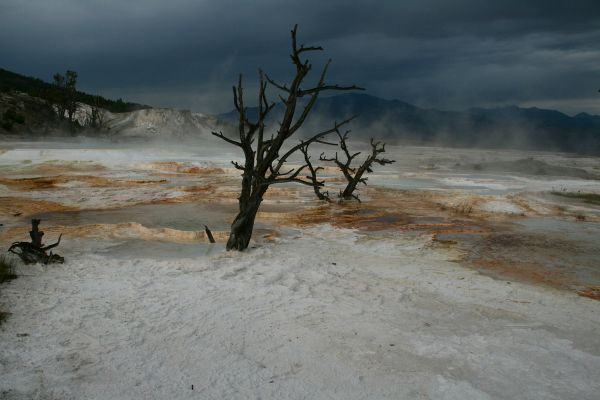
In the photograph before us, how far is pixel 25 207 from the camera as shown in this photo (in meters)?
11.2

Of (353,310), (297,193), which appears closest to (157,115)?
(297,193)

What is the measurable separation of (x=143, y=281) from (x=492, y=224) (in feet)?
24.3

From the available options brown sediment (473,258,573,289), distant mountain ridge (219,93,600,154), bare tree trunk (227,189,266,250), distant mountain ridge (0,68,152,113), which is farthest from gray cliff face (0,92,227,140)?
brown sediment (473,258,573,289)

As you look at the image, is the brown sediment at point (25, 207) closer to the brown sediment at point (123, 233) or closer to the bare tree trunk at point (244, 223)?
the brown sediment at point (123, 233)

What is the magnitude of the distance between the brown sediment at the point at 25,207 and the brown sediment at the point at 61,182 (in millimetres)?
2987

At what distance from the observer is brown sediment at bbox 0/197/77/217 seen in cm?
1045

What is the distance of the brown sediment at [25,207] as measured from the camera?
10452 mm

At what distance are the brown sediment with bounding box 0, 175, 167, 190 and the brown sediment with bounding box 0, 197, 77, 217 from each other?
2987mm

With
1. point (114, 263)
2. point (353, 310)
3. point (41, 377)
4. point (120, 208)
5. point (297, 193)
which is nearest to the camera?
point (41, 377)

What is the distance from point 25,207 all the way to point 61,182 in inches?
208

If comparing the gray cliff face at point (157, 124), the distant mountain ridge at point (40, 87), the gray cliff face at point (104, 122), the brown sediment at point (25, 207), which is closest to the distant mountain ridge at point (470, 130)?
the brown sediment at point (25, 207)

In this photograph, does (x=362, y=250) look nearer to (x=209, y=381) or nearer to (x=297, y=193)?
(x=209, y=381)

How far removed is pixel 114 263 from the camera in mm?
6020

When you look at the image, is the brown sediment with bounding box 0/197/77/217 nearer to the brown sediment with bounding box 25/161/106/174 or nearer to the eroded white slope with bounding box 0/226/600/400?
the eroded white slope with bounding box 0/226/600/400
